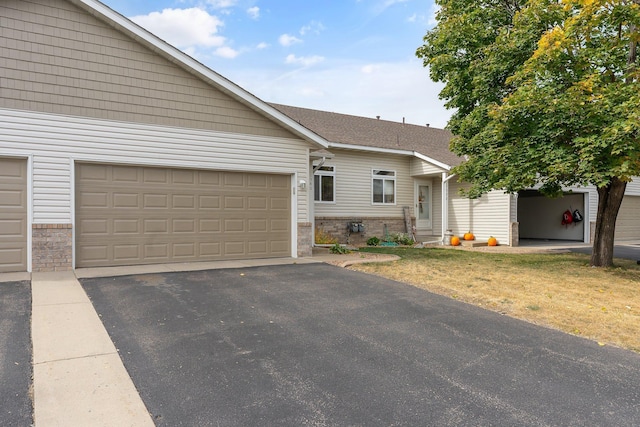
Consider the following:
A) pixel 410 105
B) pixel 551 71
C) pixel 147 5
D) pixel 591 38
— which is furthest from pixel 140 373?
pixel 410 105

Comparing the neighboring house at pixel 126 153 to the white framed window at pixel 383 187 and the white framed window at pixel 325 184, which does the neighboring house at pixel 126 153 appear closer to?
the white framed window at pixel 325 184

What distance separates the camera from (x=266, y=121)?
33.9 ft

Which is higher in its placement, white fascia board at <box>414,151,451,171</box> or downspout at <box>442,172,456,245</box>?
white fascia board at <box>414,151,451,171</box>

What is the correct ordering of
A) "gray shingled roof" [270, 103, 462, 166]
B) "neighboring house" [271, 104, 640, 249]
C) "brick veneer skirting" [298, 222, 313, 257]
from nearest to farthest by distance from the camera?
"brick veneer skirting" [298, 222, 313, 257]
"neighboring house" [271, 104, 640, 249]
"gray shingled roof" [270, 103, 462, 166]

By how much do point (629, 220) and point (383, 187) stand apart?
12.9 metres

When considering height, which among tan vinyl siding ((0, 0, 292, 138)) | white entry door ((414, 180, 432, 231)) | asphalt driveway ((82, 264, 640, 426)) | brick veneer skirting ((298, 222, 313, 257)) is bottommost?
asphalt driveway ((82, 264, 640, 426))

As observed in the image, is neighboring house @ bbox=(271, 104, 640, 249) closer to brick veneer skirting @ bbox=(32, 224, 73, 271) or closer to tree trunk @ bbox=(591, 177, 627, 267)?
tree trunk @ bbox=(591, 177, 627, 267)

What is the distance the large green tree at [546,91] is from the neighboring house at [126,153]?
4118mm

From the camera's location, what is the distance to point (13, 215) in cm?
789

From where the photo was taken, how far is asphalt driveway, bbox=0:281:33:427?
294 cm

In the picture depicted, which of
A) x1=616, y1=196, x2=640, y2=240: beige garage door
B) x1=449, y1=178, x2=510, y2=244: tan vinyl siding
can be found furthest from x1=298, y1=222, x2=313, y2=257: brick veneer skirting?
x1=616, y1=196, x2=640, y2=240: beige garage door

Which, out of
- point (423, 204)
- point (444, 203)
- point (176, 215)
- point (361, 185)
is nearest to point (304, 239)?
point (176, 215)

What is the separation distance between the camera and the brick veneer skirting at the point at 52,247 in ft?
26.2

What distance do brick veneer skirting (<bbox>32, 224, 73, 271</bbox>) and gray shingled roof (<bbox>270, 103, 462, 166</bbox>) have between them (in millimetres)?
8850
